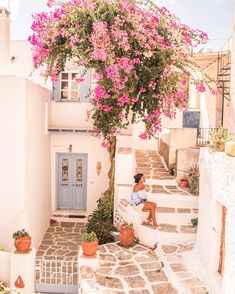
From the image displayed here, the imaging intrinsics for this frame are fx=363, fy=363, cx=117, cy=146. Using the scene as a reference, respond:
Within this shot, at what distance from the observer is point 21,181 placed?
11477 millimetres

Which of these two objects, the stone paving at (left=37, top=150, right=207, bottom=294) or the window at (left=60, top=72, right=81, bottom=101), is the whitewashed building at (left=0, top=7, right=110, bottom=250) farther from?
the stone paving at (left=37, top=150, right=207, bottom=294)

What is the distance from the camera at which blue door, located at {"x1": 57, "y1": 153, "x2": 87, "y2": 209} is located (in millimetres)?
15992

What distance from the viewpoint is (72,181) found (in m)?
16.1

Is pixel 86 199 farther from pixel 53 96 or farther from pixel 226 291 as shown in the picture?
pixel 226 291

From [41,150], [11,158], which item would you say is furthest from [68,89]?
[11,158]

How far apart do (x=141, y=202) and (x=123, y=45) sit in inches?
233

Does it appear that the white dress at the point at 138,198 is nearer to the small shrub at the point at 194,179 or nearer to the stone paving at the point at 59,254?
the small shrub at the point at 194,179

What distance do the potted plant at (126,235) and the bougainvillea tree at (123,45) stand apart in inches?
167

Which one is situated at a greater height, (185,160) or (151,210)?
(185,160)

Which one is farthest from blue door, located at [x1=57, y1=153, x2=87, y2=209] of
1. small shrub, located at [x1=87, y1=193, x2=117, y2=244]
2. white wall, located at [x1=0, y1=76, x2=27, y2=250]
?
white wall, located at [x1=0, y1=76, x2=27, y2=250]

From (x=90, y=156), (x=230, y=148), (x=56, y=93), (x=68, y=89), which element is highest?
(x=68, y=89)

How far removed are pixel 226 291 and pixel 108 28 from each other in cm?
595

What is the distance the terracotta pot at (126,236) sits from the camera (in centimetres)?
1147

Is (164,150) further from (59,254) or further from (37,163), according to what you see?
(59,254)
